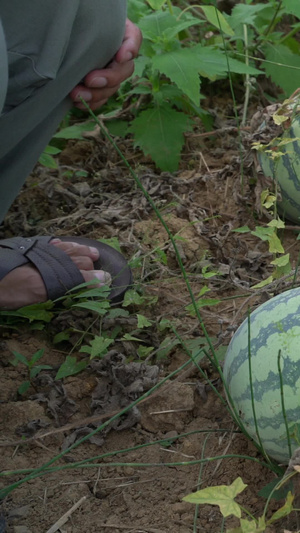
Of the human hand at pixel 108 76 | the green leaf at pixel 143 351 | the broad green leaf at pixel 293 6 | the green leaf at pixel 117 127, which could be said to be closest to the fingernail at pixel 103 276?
the green leaf at pixel 143 351

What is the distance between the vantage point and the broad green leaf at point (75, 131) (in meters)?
3.60

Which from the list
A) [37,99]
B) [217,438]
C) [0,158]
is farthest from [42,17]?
[217,438]

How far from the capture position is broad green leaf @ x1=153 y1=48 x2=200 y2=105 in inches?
123

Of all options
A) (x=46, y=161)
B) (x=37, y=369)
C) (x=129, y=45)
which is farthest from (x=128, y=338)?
(x=46, y=161)

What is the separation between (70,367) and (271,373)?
80cm

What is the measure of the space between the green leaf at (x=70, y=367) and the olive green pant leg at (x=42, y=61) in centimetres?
58

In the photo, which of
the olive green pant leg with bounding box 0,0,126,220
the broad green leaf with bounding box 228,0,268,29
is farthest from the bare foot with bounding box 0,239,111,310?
the broad green leaf with bounding box 228,0,268,29

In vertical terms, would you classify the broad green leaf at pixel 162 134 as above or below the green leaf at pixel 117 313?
above

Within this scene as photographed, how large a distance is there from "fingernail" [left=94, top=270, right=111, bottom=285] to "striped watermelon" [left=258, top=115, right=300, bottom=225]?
2.36 ft

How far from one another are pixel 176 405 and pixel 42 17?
4.00 ft

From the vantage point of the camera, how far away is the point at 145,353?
246cm

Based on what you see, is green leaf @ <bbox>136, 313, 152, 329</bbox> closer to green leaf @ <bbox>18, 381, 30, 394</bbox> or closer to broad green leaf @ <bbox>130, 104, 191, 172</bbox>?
green leaf @ <bbox>18, 381, 30, 394</bbox>

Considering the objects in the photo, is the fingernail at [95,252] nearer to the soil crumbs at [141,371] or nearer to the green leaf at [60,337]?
the soil crumbs at [141,371]

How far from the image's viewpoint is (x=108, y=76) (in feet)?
8.65
